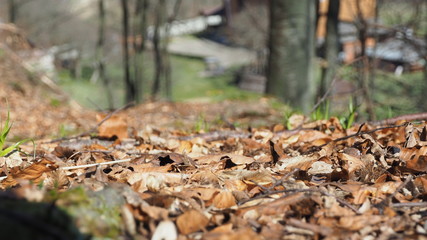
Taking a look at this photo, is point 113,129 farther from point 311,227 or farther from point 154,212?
point 311,227

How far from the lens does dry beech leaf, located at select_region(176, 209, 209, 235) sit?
6.29 ft

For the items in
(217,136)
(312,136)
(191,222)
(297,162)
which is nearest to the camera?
(191,222)

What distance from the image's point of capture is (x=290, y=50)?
1066 cm

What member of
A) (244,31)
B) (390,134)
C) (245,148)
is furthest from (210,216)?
(244,31)

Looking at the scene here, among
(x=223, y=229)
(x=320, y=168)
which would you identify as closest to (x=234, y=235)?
(x=223, y=229)

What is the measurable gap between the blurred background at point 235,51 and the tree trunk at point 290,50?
0.07ft

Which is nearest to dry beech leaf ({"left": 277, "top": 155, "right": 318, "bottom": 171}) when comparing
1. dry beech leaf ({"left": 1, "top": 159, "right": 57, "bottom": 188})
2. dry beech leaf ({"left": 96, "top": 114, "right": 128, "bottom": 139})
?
Answer: dry beech leaf ({"left": 1, "top": 159, "right": 57, "bottom": 188})

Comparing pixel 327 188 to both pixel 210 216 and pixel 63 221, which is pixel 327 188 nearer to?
pixel 210 216

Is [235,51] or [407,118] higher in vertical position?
[407,118]

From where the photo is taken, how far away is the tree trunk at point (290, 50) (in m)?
10.5

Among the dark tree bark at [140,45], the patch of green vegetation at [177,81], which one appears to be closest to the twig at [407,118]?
the dark tree bark at [140,45]

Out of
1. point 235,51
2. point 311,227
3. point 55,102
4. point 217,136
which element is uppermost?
point 311,227

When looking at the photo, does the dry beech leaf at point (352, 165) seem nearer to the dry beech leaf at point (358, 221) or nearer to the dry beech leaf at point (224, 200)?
the dry beech leaf at point (358, 221)

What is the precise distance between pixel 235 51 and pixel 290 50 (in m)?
59.6
